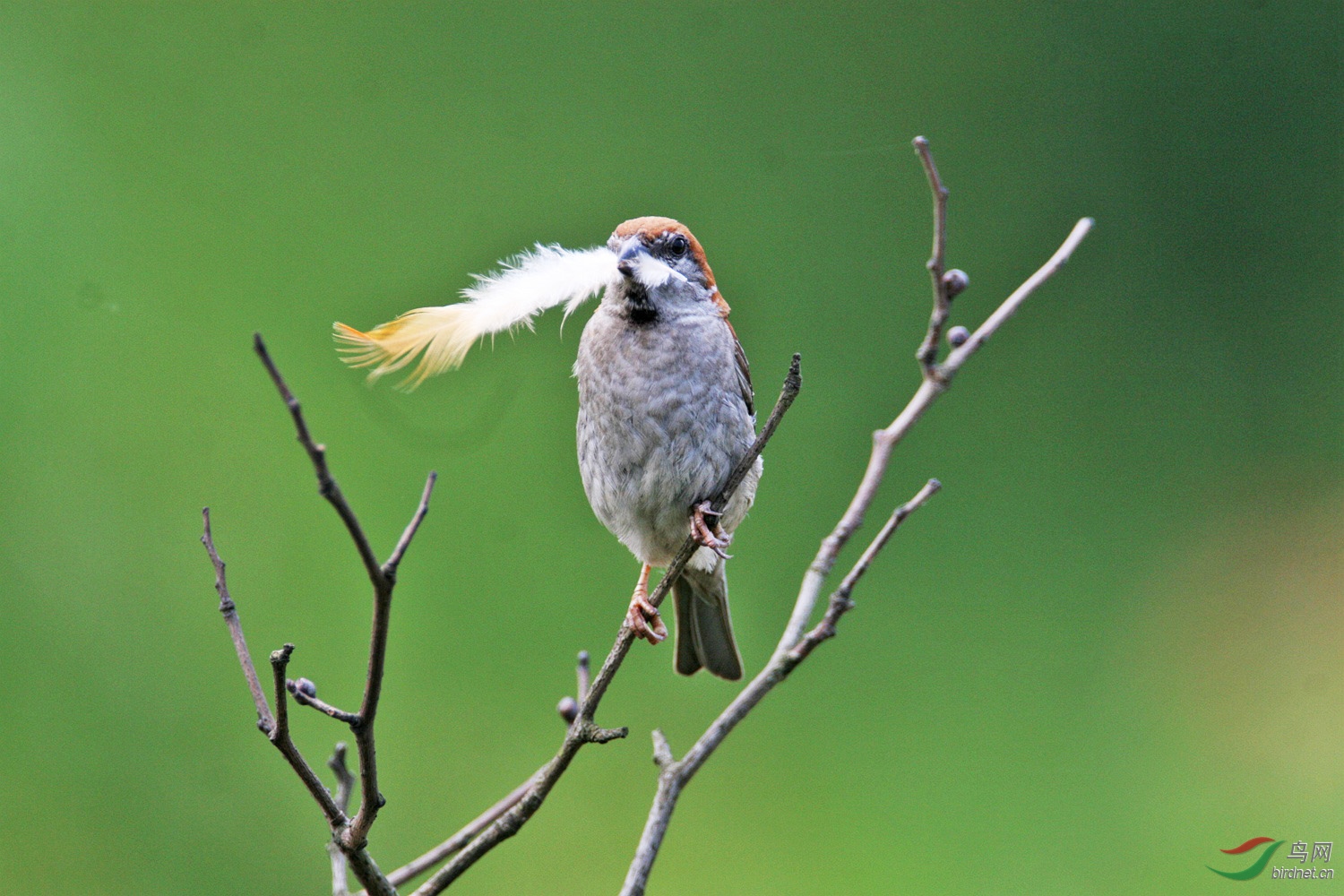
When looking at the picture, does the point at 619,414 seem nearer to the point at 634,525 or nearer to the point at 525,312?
the point at 634,525

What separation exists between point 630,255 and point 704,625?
1.03m

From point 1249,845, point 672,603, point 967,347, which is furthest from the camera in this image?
point 1249,845

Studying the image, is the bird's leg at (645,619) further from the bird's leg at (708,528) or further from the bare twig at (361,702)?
the bare twig at (361,702)

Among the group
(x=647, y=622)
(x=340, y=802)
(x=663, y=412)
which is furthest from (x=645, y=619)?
(x=340, y=802)

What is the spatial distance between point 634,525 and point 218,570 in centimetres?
114

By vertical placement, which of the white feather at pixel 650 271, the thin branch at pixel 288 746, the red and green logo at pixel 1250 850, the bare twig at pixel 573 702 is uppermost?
the white feather at pixel 650 271

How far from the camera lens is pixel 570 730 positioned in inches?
57.4

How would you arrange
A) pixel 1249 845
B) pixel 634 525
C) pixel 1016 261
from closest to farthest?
1. pixel 634 525
2. pixel 1249 845
3. pixel 1016 261

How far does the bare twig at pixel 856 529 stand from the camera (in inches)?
48.1

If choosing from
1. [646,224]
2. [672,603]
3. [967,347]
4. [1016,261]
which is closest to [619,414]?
[646,224]

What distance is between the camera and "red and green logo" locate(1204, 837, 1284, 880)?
297 cm

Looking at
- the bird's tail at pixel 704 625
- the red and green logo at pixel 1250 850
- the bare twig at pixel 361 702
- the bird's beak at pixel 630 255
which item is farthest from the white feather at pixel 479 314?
the red and green logo at pixel 1250 850

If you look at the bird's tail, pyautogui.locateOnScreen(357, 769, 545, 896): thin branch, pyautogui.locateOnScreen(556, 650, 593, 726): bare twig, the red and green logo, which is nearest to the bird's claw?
pyautogui.locateOnScreen(556, 650, 593, 726): bare twig

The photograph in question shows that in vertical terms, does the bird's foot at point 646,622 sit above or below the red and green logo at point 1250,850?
above
